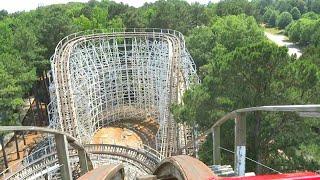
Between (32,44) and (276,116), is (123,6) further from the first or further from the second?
(276,116)

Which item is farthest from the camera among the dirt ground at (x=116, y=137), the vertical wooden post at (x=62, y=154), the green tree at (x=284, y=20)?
the green tree at (x=284, y=20)


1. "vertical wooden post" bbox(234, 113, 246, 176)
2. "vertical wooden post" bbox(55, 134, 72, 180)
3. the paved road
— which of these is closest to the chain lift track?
"vertical wooden post" bbox(55, 134, 72, 180)

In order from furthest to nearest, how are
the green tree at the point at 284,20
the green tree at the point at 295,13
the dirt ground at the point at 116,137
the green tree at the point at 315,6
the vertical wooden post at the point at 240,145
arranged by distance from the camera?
the green tree at the point at 315,6
the green tree at the point at 295,13
the green tree at the point at 284,20
the dirt ground at the point at 116,137
the vertical wooden post at the point at 240,145

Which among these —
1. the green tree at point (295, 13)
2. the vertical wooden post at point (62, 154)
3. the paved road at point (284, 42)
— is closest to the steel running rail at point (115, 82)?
the vertical wooden post at point (62, 154)

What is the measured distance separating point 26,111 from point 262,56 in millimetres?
27871

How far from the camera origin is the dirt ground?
28.2 metres

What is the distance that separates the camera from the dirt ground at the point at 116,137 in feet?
92.6

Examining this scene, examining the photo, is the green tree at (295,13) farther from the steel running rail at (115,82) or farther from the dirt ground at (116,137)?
the dirt ground at (116,137)

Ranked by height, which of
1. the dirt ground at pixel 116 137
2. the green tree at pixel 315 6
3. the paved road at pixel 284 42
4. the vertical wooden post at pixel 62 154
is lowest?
the dirt ground at pixel 116 137

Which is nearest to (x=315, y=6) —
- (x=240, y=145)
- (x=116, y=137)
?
(x=116, y=137)

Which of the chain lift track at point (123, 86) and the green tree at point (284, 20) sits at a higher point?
the green tree at point (284, 20)

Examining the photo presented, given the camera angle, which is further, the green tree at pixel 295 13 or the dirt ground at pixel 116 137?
the green tree at pixel 295 13

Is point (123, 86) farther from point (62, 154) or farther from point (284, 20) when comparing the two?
point (284, 20)

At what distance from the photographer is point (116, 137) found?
29531mm
